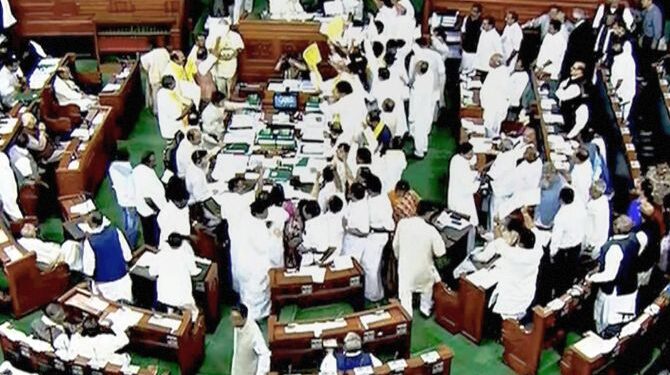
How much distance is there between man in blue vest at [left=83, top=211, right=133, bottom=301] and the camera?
10.1 metres

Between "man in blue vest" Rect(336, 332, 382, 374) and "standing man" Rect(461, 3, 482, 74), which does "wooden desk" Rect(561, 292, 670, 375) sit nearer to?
"man in blue vest" Rect(336, 332, 382, 374)

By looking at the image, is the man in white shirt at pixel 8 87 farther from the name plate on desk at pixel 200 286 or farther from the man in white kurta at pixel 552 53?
the man in white kurta at pixel 552 53

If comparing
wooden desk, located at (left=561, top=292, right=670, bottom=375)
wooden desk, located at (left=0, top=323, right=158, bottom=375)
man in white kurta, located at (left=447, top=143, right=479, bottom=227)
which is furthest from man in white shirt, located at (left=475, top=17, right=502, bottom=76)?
wooden desk, located at (left=0, top=323, right=158, bottom=375)

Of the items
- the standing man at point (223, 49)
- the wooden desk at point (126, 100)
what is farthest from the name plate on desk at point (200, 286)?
the standing man at point (223, 49)

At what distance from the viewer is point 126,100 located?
13.7m

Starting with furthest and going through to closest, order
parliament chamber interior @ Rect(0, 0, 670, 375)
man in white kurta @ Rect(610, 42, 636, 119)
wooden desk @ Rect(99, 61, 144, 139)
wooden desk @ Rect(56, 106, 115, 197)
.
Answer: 1. wooden desk @ Rect(99, 61, 144, 139)
2. man in white kurta @ Rect(610, 42, 636, 119)
3. wooden desk @ Rect(56, 106, 115, 197)
4. parliament chamber interior @ Rect(0, 0, 670, 375)

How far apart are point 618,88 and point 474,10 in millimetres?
2099

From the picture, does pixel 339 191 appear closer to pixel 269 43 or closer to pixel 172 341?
pixel 172 341

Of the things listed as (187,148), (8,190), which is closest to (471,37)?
(187,148)

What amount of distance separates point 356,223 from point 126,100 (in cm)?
436

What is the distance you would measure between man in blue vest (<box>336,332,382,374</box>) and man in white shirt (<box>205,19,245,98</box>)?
565 centimetres

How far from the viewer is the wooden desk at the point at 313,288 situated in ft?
33.5

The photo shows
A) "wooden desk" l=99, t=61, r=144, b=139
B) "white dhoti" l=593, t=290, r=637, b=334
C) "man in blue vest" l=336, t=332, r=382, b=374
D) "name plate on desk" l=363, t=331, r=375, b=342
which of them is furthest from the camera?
"wooden desk" l=99, t=61, r=144, b=139

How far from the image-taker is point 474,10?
1408 centimetres
